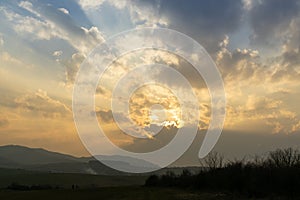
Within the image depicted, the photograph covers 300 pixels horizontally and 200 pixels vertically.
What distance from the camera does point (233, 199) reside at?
161 feet

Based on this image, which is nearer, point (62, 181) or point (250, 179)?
point (250, 179)

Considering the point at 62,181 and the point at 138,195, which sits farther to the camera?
the point at 62,181

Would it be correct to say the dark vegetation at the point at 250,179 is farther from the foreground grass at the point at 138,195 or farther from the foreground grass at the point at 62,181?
the foreground grass at the point at 62,181

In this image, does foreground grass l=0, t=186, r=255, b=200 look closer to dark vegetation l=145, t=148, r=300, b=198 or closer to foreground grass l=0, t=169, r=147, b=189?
dark vegetation l=145, t=148, r=300, b=198

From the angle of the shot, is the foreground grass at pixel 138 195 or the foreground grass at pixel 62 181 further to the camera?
the foreground grass at pixel 62 181

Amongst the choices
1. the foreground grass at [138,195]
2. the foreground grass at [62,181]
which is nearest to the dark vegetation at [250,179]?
the foreground grass at [138,195]

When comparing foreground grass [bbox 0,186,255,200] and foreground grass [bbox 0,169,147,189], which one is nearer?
foreground grass [bbox 0,186,255,200]

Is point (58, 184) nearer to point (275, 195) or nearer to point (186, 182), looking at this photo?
point (186, 182)

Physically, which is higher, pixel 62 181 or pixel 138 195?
pixel 62 181

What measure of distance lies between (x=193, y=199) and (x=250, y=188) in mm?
11251

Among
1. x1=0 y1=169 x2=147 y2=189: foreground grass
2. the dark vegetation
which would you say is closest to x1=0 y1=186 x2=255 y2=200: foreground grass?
the dark vegetation

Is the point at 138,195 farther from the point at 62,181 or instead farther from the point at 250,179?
the point at 62,181

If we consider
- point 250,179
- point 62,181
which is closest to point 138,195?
point 250,179

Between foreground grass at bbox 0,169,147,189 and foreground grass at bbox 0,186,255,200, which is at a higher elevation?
foreground grass at bbox 0,169,147,189
